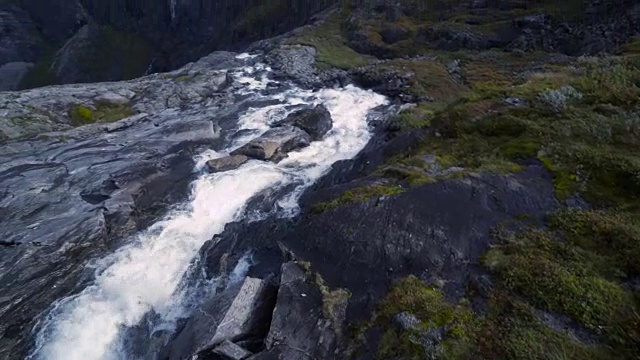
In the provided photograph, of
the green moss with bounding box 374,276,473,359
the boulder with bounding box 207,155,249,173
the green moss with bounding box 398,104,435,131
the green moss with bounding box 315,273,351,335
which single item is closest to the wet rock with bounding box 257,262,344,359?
the green moss with bounding box 315,273,351,335

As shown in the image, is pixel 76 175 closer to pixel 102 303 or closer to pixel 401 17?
pixel 102 303

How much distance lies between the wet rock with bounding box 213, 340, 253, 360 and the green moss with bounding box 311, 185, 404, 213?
6345 millimetres

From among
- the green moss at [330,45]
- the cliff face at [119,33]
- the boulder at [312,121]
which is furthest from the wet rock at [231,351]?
the cliff face at [119,33]

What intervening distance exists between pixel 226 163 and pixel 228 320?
51.4ft

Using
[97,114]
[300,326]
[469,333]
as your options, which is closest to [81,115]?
[97,114]

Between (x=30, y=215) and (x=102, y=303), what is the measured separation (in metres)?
8.99

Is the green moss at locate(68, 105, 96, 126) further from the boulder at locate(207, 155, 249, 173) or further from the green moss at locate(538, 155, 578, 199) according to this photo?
the green moss at locate(538, 155, 578, 199)

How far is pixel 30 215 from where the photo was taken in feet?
75.6

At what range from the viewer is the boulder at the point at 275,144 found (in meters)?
28.7

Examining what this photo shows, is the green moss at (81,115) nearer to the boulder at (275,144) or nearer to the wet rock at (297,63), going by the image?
the boulder at (275,144)

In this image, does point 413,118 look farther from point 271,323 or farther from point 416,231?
point 271,323

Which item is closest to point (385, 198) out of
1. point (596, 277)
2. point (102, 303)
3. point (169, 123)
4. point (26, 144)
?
point (596, 277)

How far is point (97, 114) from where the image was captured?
4091 cm

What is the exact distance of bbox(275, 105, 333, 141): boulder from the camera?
1275 inches
